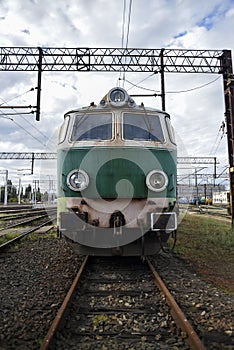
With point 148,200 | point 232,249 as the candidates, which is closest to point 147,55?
point 232,249

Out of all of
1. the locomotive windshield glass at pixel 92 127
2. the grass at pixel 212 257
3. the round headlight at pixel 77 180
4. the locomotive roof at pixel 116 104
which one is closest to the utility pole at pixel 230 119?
the grass at pixel 212 257

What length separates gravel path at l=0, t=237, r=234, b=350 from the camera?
333 cm

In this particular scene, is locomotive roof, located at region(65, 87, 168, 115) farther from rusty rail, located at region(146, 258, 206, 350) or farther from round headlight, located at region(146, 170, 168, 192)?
rusty rail, located at region(146, 258, 206, 350)

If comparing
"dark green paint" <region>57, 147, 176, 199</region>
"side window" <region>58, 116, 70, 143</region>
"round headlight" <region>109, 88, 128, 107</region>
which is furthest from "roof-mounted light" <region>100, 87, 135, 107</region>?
"dark green paint" <region>57, 147, 176, 199</region>

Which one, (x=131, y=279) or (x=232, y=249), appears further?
(x=232, y=249)

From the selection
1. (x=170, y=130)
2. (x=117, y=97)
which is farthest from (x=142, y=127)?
(x=117, y=97)

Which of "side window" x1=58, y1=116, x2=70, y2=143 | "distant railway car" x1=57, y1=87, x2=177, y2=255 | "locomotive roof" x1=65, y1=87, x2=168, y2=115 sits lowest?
"distant railway car" x1=57, y1=87, x2=177, y2=255

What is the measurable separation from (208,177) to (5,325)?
5138 centimetres

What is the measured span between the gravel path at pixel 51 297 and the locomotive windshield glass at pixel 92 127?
8.51ft

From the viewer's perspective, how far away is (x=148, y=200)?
5.67m

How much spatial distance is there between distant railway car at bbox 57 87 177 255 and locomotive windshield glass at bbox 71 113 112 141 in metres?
0.02

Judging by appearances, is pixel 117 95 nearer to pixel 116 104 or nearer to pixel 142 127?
pixel 116 104

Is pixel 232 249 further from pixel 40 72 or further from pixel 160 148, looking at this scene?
pixel 40 72

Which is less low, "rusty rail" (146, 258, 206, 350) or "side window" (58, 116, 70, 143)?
"side window" (58, 116, 70, 143)
